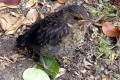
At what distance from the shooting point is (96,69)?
2.94 metres

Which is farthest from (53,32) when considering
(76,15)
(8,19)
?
(8,19)

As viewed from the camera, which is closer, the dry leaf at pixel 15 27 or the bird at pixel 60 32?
the bird at pixel 60 32

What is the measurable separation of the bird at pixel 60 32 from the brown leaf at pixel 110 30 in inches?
35.5

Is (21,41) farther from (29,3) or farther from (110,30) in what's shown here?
(110,30)

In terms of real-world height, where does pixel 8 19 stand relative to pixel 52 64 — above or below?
above

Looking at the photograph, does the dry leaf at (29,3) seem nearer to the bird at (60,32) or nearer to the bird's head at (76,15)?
the bird at (60,32)

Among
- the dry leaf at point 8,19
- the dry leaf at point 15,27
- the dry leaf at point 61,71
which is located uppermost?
the dry leaf at point 8,19

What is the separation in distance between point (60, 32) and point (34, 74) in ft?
2.69

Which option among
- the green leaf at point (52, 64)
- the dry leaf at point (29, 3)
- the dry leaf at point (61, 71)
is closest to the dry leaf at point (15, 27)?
the dry leaf at point (29, 3)

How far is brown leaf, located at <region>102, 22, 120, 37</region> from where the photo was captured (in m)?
3.37

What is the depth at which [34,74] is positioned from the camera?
106 inches

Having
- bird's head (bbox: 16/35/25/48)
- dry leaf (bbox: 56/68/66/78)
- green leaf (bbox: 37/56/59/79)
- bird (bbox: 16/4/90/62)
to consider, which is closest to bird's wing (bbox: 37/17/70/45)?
bird (bbox: 16/4/90/62)

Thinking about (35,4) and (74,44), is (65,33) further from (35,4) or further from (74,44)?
(35,4)

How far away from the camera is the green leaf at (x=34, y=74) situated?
2.64 metres
